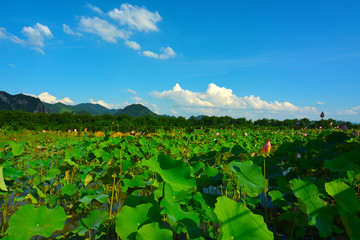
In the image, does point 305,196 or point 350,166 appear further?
point 350,166

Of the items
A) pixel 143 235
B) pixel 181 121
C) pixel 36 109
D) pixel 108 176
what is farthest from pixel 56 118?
pixel 36 109

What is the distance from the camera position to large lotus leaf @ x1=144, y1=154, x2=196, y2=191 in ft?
3.47

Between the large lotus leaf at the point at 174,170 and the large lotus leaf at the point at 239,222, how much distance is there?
0.31m

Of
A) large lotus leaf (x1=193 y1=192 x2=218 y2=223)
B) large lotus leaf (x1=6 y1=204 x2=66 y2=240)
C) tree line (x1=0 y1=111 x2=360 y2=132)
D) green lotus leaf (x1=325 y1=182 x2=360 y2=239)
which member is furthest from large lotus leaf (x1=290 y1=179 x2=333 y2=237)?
tree line (x1=0 y1=111 x2=360 y2=132)

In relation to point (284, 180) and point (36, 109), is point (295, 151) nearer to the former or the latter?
point (284, 180)

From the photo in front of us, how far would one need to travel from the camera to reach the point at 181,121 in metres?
16.3

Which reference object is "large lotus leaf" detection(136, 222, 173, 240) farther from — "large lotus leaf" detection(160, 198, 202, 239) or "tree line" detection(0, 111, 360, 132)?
"tree line" detection(0, 111, 360, 132)

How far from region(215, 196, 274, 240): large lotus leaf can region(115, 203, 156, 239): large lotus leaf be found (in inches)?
14.9

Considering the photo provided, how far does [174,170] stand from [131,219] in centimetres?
31

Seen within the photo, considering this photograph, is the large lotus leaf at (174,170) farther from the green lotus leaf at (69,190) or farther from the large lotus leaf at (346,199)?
the green lotus leaf at (69,190)

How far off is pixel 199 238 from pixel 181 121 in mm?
15443

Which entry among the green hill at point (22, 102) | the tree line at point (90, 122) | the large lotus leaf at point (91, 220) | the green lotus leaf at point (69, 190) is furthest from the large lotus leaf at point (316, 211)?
the green hill at point (22, 102)

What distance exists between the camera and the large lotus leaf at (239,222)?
74cm

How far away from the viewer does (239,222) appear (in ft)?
2.49
